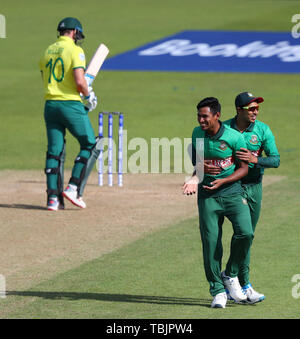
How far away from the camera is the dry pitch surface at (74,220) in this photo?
10422 mm

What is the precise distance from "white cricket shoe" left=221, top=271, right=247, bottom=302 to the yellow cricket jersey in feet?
16.4

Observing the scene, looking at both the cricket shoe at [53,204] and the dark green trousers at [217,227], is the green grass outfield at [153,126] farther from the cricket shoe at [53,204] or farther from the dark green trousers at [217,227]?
the cricket shoe at [53,204]

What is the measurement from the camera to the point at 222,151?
8.44 metres

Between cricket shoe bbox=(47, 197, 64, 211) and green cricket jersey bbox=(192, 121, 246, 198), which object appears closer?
green cricket jersey bbox=(192, 121, 246, 198)

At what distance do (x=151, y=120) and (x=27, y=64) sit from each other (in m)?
8.75

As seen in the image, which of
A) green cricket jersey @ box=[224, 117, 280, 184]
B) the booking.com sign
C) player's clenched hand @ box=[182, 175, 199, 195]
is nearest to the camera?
player's clenched hand @ box=[182, 175, 199, 195]

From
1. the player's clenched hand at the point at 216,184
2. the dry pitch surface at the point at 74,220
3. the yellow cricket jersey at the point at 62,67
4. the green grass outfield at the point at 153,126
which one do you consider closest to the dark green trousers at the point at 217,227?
the player's clenched hand at the point at 216,184

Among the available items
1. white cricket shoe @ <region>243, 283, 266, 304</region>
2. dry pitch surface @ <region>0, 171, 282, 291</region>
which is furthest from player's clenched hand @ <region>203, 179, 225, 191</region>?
dry pitch surface @ <region>0, 171, 282, 291</region>

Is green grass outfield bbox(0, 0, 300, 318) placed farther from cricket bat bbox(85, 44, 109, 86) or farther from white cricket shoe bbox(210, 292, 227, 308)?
cricket bat bbox(85, 44, 109, 86)

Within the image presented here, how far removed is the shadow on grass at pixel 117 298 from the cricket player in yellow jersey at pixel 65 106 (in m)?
4.00

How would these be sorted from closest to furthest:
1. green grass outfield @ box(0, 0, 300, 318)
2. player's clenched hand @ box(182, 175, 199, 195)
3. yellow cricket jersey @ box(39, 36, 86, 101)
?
player's clenched hand @ box(182, 175, 199, 195), green grass outfield @ box(0, 0, 300, 318), yellow cricket jersey @ box(39, 36, 86, 101)

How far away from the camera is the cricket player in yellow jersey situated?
12.9 m

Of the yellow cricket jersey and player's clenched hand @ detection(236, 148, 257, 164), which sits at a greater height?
the yellow cricket jersey

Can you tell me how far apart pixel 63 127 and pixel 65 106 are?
384mm
